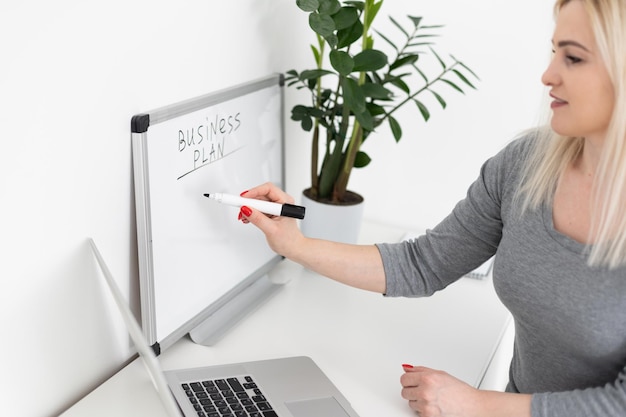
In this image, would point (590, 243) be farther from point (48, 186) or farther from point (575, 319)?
point (48, 186)

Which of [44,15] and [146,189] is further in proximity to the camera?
[146,189]

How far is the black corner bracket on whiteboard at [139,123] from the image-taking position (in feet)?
3.08

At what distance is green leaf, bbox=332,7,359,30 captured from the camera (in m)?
1.17

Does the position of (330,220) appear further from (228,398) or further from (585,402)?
(585,402)

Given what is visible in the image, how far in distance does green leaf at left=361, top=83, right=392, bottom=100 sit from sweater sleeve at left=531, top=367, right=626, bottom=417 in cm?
54

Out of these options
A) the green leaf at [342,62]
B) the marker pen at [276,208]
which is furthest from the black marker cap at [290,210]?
the green leaf at [342,62]

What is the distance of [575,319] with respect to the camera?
924 mm

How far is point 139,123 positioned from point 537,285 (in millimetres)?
556

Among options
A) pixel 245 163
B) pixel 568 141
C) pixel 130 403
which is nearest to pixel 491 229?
pixel 568 141

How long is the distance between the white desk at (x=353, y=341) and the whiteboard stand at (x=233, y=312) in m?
0.01

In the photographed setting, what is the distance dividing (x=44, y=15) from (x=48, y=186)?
19 centimetres

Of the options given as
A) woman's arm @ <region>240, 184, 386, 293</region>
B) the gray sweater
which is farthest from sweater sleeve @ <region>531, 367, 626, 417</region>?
woman's arm @ <region>240, 184, 386, 293</region>

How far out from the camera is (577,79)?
86cm

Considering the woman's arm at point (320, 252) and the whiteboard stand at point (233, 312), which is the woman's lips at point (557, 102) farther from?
the whiteboard stand at point (233, 312)
